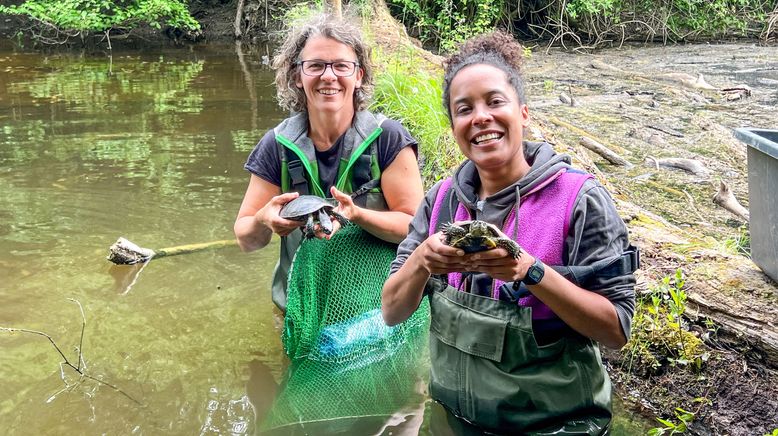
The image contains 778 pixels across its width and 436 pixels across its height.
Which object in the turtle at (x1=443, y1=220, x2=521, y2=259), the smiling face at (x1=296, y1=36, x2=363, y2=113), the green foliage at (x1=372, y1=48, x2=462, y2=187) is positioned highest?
the smiling face at (x1=296, y1=36, x2=363, y2=113)

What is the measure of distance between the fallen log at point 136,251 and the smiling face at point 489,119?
326 centimetres

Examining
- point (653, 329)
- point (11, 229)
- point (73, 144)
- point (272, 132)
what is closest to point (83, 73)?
point (73, 144)

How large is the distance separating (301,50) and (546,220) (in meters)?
1.69

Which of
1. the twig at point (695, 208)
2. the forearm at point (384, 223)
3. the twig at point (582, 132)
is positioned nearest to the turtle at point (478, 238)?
the forearm at point (384, 223)

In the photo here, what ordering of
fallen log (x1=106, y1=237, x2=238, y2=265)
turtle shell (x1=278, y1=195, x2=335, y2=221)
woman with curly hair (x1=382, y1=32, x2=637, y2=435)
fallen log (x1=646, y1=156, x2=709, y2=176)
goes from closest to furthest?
1. woman with curly hair (x1=382, y1=32, x2=637, y2=435)
2. turtle shell (x1=278, y1=195, x2=335, y2=221)
3. fallen log (x1=106, y1=237, x2=238, y2=265)
4. fallen log (x1=646, y1=156, x2=709, y2=176)

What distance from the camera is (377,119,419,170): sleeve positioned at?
10.8 ft

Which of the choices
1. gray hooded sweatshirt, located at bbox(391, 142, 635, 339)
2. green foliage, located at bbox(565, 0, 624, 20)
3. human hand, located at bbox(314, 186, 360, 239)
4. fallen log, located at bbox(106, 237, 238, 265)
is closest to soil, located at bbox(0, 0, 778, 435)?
green foliage, located at bbox(565, 0, 624, 20)

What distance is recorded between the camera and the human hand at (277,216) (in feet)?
9.76

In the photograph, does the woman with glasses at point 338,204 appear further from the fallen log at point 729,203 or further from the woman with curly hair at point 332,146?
the fallen log at point 729,203

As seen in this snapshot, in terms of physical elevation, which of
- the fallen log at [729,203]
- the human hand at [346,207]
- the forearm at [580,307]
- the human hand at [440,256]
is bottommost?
the fallen log at [729,203]

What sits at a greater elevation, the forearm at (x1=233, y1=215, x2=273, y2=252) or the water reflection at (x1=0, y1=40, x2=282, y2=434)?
the forearm at (x1=233, y1=215, x2=273, y2=252)

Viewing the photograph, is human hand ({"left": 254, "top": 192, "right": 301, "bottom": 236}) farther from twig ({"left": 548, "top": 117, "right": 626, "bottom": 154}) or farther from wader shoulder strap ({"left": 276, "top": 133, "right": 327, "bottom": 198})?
twig ({"left": 548, "top": 117, "right": 626, "bottom": 154})

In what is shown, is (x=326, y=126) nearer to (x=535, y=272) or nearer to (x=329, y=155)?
(x=329, y=155)

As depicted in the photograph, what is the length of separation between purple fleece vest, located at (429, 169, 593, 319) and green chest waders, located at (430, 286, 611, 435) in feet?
0.23
